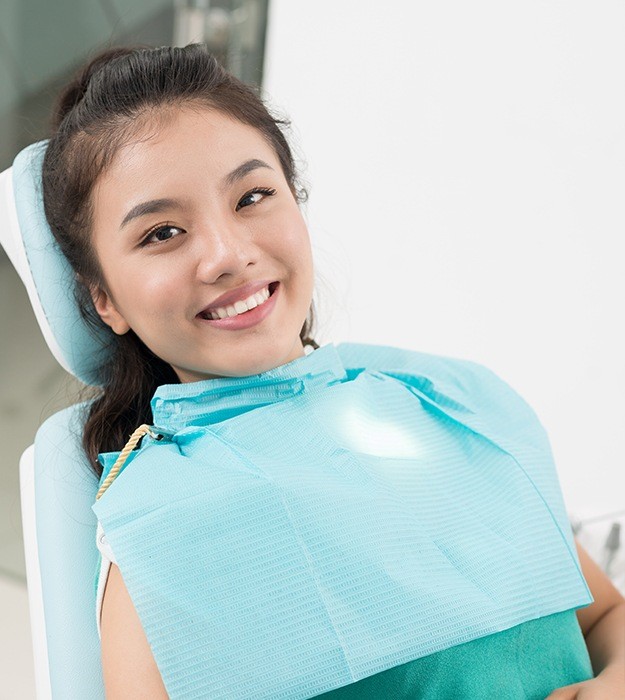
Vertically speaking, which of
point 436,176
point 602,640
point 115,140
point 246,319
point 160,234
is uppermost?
point 436,176

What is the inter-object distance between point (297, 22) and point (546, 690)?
1.73m

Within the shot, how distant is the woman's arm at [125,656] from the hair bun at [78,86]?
2.03ft

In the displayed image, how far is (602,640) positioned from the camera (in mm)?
1195

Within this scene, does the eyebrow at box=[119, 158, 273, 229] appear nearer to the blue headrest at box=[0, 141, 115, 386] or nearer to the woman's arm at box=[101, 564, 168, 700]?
the blue headrest at box=[0, 141, 115, 386]

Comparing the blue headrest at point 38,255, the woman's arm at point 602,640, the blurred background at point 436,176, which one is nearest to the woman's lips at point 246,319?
the blue headrest at point 38,255

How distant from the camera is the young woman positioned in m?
0.93

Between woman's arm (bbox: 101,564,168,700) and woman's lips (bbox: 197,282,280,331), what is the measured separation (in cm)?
30

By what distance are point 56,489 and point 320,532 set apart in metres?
0.37

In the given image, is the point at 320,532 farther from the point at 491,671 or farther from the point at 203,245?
the point at 203,245

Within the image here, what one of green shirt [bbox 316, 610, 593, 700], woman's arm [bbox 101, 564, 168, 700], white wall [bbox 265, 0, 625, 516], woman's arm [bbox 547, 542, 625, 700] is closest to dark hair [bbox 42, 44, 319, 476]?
woman's arm [bbox 101, 564, 168, 700]

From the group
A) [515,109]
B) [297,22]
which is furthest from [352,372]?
[297,22]

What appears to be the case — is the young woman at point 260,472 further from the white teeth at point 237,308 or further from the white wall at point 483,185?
the white wall at point 483,185

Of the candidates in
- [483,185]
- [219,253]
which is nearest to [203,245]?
[219,253]

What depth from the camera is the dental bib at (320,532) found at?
Result: 0.92 meters
